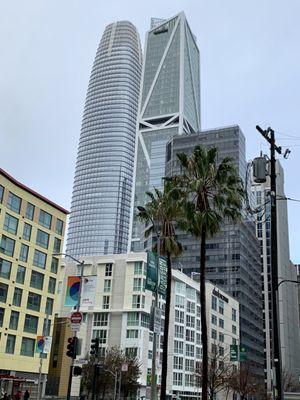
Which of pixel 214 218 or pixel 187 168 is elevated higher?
pixel 187 168

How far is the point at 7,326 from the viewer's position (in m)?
70.2

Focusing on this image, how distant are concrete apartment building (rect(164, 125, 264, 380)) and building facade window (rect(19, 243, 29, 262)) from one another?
81.3 metres

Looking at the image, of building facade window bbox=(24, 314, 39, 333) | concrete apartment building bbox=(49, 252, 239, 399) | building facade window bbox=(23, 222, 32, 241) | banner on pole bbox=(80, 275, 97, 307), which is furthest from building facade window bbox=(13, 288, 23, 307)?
banner on pole bbox=(80, 275, 97, 307)

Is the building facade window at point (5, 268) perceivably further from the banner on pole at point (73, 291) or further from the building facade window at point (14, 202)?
the banner on pole at point (73, 291)

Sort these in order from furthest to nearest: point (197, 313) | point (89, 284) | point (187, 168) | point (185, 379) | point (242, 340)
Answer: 1. point (242, 340)
2. point (197, 313)
3. point (185, 379)
4. point (187, 168)
5. point (89, 284)

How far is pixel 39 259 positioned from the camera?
256ft

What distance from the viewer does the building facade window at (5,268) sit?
7044 centimetres

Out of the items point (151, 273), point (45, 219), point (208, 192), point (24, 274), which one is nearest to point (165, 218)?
point (208, 192)

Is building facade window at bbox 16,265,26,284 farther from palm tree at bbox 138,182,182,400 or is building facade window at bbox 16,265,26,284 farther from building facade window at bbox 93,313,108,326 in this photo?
palm tree at bbox 138,182,182,400

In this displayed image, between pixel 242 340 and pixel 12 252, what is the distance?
103 metres

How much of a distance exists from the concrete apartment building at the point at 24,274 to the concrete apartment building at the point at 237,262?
7630 centimetres

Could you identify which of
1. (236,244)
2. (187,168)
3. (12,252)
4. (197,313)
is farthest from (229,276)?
(187,168)

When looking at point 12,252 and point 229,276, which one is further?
point 229,276

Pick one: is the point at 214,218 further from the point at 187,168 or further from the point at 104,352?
the point at 104,352
